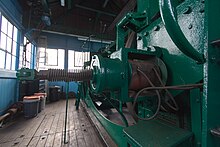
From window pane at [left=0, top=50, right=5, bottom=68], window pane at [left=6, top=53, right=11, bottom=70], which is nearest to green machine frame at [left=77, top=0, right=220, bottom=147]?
window pane at [left=0, top=50, right=5, bottom=68]

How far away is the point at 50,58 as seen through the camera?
5500 millimetres

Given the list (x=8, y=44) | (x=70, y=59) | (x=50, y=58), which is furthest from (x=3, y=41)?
(x=70, y=59)

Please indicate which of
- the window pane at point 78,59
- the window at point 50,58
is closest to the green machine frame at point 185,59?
the window at point 50,58

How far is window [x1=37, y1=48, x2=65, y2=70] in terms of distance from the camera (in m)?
5.21

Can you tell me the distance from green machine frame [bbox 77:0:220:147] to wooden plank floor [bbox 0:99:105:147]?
1.32m

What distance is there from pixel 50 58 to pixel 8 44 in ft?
9.14

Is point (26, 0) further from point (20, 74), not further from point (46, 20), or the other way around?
point (20, 74)

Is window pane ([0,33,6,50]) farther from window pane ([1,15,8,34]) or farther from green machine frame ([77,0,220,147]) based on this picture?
green machine frame ([77,0,220,147])

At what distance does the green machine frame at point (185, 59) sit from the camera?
354 millimetres

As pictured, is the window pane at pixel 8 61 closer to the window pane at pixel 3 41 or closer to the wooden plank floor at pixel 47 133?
the window pane at pixel 3 41

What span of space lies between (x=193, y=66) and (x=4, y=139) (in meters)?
2.50

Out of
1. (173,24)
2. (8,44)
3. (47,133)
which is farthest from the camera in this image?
(8,44)

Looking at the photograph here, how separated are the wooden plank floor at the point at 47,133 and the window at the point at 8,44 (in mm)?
1318

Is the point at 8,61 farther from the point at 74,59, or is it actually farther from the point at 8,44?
the point at 74,59
